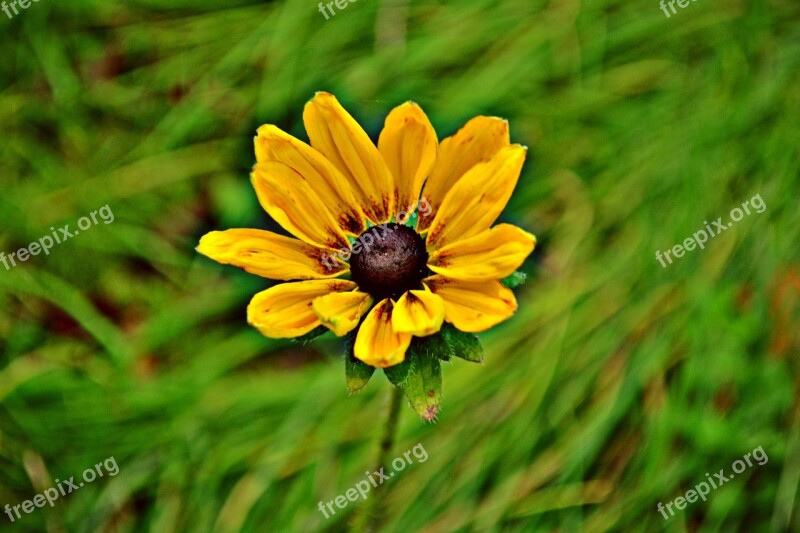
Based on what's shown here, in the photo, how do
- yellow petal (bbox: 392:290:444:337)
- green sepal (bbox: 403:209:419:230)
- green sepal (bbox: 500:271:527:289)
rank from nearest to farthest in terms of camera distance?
yellow petal (bbox: 392:290:444:337) < green sepal (bbox: 500:271:527:289) < green sepal (bbox: 403:209:419:230)

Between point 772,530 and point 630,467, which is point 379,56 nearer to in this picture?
point 630,467

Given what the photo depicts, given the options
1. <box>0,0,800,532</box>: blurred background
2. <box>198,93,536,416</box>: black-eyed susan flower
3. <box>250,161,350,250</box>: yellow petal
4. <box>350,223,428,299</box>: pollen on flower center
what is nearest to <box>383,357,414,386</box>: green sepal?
<box>198,93,536,416</box>: black-eyed susan flower

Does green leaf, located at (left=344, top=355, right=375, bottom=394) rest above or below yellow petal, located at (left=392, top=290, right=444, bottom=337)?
below

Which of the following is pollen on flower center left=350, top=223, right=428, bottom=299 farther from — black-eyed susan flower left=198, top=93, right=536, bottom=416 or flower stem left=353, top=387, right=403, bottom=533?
flower stem left=353, top=387, right=403, bottom=533

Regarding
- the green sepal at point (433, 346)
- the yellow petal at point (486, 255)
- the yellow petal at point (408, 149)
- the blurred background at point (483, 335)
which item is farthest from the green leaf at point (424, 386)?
the blurred background at point (483, 335)

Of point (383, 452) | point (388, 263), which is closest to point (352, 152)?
point (388, 263)

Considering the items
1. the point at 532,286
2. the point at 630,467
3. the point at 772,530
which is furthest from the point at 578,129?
the point at 772,530

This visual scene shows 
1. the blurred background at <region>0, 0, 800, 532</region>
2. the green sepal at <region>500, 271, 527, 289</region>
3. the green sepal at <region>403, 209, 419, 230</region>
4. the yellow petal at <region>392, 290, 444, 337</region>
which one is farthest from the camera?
the blurred background at <region>0, 0, 800, 532</region>

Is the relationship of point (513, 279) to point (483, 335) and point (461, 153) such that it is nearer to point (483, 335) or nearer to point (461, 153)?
point (461, 153)

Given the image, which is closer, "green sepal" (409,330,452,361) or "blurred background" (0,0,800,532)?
"green sepal" (409,330,452,361)
